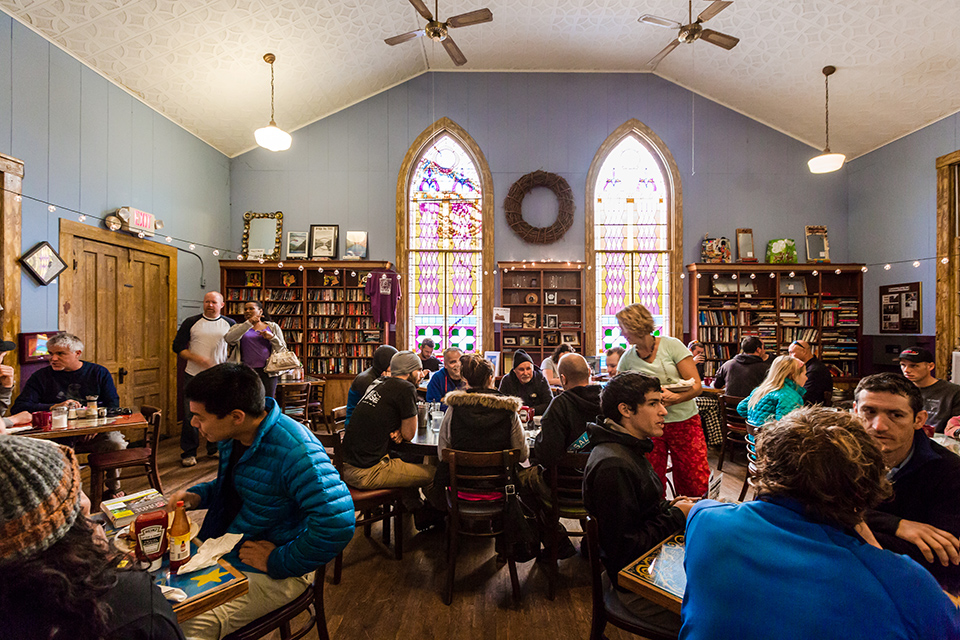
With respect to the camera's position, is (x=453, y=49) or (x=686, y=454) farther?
(x=453, y=49)

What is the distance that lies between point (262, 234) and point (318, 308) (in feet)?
5.26

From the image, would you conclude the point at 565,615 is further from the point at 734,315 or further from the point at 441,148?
the point at 441,148

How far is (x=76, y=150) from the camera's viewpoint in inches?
188

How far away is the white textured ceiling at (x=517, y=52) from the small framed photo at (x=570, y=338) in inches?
174

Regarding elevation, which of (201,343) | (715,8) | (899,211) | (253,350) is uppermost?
(715,8)

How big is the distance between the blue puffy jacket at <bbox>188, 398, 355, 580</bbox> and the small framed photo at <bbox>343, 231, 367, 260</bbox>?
6117mm

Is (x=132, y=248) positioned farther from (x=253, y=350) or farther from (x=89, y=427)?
(x=89, y=427)

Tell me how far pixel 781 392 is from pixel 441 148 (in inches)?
248

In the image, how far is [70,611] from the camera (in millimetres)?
824

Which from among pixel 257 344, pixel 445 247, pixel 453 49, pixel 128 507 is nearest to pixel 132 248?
pixel 257 344

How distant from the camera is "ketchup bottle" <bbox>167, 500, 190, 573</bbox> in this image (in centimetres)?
139

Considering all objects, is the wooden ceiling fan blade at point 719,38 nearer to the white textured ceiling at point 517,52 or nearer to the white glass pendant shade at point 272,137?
the white textured ceiling at point 517,52

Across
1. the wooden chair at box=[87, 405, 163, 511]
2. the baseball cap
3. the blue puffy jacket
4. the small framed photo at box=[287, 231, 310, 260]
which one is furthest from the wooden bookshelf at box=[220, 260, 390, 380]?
the baseball cap

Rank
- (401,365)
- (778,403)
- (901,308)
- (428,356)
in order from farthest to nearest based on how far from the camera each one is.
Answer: (901,308), (428,356), (778,403), (401,365)
